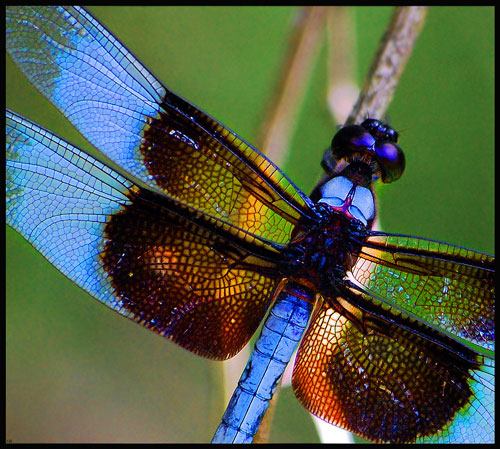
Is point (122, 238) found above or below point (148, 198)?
below

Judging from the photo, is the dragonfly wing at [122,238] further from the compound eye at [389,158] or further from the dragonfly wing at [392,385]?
the compound eye at [389,158]

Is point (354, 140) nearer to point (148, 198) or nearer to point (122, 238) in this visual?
point (148, 198)

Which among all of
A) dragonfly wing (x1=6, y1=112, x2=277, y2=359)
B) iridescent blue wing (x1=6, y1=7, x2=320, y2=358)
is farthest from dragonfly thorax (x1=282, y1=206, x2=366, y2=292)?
Result: dragonfly wing (x1=6, y1=112, x2=277, y2=359)

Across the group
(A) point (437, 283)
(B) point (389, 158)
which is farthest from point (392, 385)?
(B) point (389, 158)

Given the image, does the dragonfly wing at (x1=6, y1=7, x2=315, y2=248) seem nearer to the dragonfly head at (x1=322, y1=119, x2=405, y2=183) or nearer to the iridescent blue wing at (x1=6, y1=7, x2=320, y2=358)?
the iridescent blue wing at (x1=6, y1=7, x2=320, y2=358)

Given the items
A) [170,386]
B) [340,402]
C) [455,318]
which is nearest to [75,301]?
[170,386]

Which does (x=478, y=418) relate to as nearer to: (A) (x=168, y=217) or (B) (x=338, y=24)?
(A) (x=168, y=217)

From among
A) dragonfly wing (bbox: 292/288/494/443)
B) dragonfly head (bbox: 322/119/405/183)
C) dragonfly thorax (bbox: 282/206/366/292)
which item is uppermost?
dragonfly head (bbox: 322/119/405/183)
